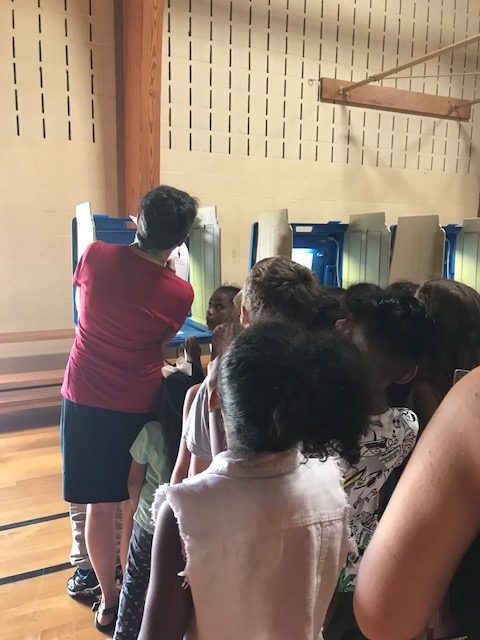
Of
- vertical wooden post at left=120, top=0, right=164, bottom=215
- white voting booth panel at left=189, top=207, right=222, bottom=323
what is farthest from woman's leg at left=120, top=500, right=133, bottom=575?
vertical wooden post at left=120, top=0, right=164, bottom=215

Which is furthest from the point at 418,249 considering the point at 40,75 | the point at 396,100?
the point at 40,75

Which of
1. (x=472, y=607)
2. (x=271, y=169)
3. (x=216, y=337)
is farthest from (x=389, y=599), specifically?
Answer: (x=271, y=169)

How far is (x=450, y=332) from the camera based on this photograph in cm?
113

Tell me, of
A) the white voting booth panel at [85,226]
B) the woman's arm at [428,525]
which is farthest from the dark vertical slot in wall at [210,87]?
the woman's arm at [428,525]

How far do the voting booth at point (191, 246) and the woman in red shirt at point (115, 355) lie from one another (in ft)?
2.65

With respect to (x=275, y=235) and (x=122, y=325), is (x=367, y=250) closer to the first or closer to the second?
(x=275, y=235)

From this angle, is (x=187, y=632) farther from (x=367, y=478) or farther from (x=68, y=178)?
(x=68, y=178)

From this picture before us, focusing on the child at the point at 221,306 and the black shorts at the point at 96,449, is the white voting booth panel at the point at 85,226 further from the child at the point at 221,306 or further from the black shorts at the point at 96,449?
the black shorts at the point at 96,449

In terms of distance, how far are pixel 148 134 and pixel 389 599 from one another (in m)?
3.40

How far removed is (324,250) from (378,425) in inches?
94.1

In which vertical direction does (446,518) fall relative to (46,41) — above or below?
below

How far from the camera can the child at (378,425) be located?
37.7 inches

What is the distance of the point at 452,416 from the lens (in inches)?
19.3

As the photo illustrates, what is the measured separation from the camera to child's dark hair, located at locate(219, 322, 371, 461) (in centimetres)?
66
